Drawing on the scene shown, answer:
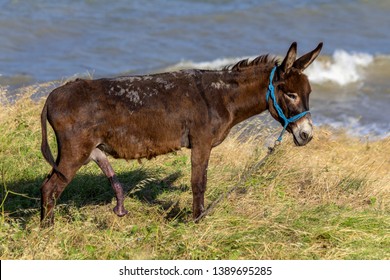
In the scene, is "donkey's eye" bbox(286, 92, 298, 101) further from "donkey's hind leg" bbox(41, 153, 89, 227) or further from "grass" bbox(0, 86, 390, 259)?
"donkey's hind leg" bbox(41, 153, 89, 227)

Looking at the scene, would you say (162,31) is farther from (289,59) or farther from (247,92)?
(289,59)

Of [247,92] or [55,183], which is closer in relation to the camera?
[55,183]

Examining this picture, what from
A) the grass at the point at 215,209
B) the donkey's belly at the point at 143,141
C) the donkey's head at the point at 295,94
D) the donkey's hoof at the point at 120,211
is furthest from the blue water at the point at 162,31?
the donkey's head at the point at 295,94

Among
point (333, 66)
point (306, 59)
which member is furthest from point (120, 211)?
point (333, 66)

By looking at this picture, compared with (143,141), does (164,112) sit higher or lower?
higher

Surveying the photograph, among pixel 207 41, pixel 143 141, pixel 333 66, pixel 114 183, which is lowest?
pixel 207 41

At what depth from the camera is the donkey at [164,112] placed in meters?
7.25

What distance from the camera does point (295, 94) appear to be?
7523 mm

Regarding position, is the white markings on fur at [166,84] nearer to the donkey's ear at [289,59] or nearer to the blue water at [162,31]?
the donkey's ear at [289,59]

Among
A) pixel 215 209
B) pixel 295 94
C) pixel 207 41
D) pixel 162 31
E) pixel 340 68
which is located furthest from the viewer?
pixel 162 31

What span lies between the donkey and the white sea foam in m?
10.6

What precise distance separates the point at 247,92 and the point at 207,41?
Answer: 13609mm

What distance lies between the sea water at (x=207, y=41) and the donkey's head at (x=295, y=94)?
6.55 metres
